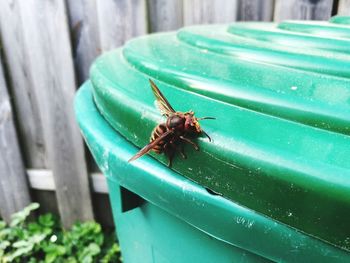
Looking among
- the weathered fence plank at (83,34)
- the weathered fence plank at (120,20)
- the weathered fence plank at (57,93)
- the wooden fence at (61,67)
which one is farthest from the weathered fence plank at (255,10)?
the weathered fence plank at (57,93)

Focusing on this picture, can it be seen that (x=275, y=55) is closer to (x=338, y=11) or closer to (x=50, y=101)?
(x=338, y=11)

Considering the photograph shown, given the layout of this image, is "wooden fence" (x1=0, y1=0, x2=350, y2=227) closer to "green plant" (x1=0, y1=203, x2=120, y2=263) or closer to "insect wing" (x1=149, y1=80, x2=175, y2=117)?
"green plant" (x1=0, y1=203, x2=120, y2=263)

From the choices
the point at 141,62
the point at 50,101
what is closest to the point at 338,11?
the point at 141,62

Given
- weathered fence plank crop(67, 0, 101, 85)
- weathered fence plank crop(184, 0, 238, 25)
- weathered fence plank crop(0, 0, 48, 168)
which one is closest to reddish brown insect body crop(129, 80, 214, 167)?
weathered fence plank crop(184, 0, 238, 25)

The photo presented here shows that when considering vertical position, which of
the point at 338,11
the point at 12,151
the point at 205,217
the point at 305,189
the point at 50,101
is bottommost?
the point at 12,151

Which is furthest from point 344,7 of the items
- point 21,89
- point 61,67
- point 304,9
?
point 21,89

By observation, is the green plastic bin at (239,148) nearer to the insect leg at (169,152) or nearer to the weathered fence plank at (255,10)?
the insect leg at (169,152)

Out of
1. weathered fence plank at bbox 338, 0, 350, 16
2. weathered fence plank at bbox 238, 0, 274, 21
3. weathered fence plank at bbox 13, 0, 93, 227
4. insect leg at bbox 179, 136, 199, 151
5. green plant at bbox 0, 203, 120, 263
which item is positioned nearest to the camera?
insect leg at bbox 179, 136, 199, 151
